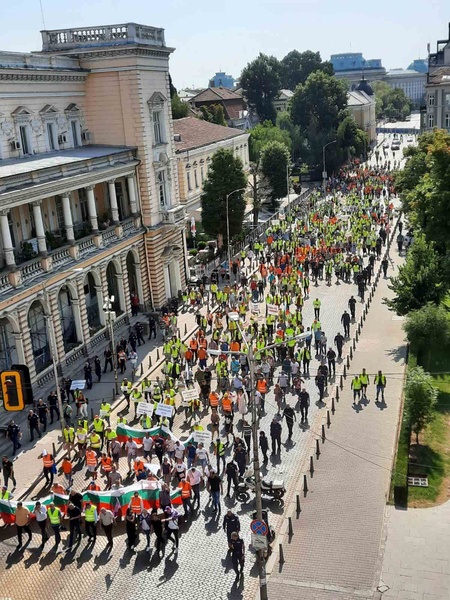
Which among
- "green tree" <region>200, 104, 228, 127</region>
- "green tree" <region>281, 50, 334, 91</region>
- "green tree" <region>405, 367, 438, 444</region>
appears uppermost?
"green tree" <region>281, 50, 334, 91</region>

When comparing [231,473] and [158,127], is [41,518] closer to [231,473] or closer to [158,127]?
[231,473]

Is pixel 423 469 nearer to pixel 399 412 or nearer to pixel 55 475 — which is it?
pixel 399 412

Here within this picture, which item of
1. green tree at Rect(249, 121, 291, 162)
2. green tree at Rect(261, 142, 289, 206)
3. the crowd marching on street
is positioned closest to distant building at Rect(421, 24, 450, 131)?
green tree at Rect(249, 121, 291, 162)

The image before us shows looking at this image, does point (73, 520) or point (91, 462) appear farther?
point (91, 462)

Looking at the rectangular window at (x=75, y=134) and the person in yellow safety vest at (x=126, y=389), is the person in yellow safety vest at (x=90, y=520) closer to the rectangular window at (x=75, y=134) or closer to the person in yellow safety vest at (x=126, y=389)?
the person in yellow safety vest at (x=126, y=389)

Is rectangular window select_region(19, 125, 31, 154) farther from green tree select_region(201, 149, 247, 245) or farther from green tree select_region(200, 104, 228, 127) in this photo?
green tree select_region(200, 104, 228, 127)

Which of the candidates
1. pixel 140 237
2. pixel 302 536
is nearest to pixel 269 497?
pixel 302 536

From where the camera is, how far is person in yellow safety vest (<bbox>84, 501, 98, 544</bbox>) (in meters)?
21.3

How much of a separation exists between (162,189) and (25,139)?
10.6 metres

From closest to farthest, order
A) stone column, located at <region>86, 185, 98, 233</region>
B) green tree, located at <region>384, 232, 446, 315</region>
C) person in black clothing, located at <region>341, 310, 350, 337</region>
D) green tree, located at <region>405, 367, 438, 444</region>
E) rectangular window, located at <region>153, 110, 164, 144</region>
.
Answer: green tree, located at <region>405, 367, 438, 444</region> → green tree, located at <region>384, 232, 446, 315</region> → person in black clothing, located at <region>341, 310, 350, 337</region> → stone column, located at <region>86, 185, 98, 233</region> → rectangular window, located at <region>153, 110, 164, 144</region>

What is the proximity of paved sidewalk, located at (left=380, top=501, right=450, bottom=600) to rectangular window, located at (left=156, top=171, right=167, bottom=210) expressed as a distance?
29.3 m

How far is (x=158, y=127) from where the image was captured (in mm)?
45938

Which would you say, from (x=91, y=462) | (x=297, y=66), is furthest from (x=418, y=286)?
(x=297, y=66)

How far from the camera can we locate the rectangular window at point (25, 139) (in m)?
38.7
